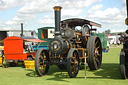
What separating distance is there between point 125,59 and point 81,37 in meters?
2.63

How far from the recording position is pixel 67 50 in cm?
794

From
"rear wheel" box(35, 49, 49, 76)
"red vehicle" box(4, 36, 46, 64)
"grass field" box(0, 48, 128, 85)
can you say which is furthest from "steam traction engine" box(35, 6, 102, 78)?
"red vehicle" box(4, 36, 46, 64)

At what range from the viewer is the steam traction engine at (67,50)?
730 centimetres

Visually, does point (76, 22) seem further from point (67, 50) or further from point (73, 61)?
point (73, 61)

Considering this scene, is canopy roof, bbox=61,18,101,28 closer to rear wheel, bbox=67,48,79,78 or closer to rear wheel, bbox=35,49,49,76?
rear wheel, bbox=35,49,49,76

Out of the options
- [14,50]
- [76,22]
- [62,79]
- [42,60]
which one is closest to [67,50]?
[42,60]

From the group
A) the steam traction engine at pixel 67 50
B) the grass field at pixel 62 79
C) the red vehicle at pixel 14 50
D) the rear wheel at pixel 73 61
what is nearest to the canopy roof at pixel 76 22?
the steam traction engine at pixel 67 50

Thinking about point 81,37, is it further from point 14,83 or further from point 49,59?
point 14,83

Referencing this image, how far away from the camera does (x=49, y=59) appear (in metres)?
8.16

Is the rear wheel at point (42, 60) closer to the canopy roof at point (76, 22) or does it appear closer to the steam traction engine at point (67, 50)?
the steam traction engine at point (67, 50)

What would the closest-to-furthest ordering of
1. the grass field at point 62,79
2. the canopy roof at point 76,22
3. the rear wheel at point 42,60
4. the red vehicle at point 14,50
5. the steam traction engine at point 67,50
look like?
the grass field at point 62,79 → the steam traction engine at point 67,50 → the rear wheel at point 42,60 → the canopy roof at point 76,22 → the red vehicle at point 14,50

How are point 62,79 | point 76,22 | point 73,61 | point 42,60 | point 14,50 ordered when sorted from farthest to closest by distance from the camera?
point 14,50
point 76,22
point 42,60
point 73,61
point 62,79

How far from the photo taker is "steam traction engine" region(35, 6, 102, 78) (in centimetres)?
730

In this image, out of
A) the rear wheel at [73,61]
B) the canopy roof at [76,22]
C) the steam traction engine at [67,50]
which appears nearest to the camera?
the rear wheel at [73,61]
